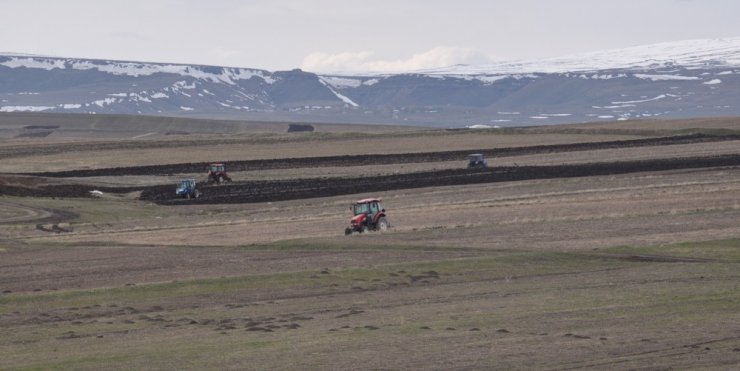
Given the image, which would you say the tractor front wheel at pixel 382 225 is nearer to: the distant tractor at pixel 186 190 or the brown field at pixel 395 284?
the brown field at pixel 395 284

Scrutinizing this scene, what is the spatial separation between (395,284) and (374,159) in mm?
77941

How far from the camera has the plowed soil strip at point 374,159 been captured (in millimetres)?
108188

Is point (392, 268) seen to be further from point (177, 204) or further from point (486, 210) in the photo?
point (177, 204)

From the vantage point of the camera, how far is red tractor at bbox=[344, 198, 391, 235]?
52.8 metres

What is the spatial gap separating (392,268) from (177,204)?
4088 centimetres

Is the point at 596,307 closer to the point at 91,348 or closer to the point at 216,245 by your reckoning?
the point at 91,348

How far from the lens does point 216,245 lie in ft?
163

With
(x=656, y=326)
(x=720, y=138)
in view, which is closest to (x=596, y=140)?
(x=720, y=138)

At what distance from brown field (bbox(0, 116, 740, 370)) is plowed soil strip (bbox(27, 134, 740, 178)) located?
3492 cm

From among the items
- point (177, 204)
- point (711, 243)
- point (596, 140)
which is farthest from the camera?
point (596, 140)

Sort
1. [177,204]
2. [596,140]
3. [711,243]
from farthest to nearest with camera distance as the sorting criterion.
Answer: [596,140]
[177,204]
[711,243]

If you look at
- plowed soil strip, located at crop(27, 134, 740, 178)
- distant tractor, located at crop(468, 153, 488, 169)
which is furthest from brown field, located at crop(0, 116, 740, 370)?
plowed soil strip, located at crop(27, 134, 740, 178)

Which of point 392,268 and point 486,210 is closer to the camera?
point 392,268

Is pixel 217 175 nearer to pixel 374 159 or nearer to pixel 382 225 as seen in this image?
pixel 374 159
